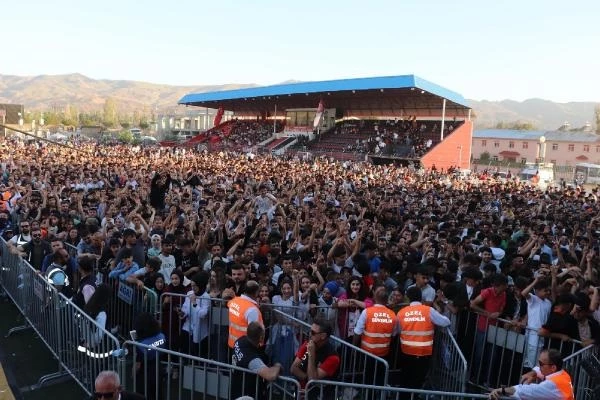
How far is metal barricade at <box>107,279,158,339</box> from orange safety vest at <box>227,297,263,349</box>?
4.45ft

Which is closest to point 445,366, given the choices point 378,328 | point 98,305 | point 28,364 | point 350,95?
point 378,328

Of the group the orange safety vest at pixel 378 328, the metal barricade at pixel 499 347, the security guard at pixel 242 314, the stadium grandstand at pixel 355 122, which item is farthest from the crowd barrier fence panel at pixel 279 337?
the stadium grandstand at pixel 355 122

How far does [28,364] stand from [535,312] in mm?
5923

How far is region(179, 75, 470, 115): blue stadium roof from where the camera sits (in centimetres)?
3385

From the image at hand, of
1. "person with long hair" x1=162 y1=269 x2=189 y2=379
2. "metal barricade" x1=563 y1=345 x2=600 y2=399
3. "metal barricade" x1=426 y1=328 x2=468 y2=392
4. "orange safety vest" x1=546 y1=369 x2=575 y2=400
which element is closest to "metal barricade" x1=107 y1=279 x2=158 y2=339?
"person with long hair" x1=162 y1=269 x2=189 y2=379

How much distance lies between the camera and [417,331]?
485 centimetres

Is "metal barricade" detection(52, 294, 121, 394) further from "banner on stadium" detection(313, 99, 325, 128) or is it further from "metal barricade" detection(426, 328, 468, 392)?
"banner on stadium" detection(313, 99, 325, 128)

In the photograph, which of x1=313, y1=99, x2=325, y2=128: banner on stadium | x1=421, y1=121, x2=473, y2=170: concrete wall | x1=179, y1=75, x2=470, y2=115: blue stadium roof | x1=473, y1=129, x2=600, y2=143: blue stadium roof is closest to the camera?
x1=421, y1=121, x2=473, y2=170: concrete wall

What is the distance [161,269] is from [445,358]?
147 inches

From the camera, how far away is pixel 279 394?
499 centimetres

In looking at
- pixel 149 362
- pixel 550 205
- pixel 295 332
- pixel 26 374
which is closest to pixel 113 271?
pixel 26 374

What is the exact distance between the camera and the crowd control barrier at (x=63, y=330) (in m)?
4.72

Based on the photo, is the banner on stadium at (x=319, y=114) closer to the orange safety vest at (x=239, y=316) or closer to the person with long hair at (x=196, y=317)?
the person with long hair at (x=196, y=317)

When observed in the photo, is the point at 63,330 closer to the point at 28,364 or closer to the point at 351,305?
the point at 28,364
